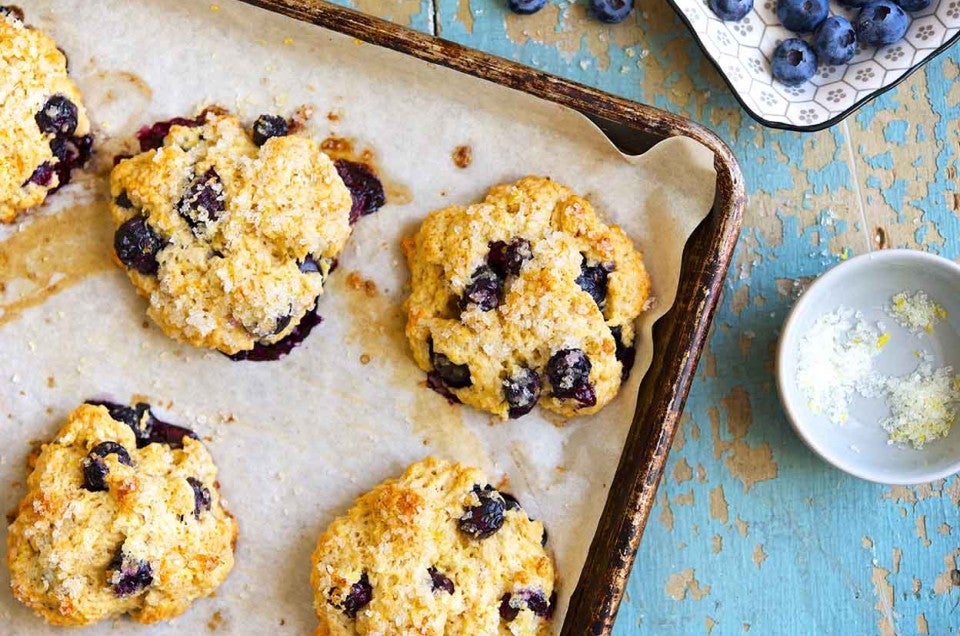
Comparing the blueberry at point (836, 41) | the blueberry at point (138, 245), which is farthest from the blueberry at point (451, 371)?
the blueberry at point (836, 41)

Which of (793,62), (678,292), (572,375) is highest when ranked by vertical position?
(793,62)

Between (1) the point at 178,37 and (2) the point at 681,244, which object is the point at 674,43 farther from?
(1) the point at 178,37

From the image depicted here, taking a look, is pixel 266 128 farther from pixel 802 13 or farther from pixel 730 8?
pixel 802 13

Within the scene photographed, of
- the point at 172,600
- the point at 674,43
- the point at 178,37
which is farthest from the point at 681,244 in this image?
the point at 172,600

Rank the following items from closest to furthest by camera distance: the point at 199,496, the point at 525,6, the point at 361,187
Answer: the point at 199,496, the point at 361,187, the point at 525,6

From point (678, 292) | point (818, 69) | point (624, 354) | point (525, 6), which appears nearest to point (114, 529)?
point (624, 354)

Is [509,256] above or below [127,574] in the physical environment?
above

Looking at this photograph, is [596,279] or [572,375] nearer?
[572,375]
